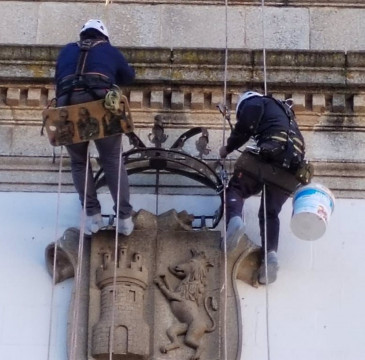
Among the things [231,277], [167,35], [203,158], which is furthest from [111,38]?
[231,277]

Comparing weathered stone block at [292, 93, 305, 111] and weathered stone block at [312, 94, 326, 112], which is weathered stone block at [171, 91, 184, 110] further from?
weathered stone block at [312, 94, 326, 112]

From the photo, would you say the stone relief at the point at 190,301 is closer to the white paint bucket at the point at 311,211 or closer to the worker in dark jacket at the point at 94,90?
the worker in dark jacket at the point at 94,90

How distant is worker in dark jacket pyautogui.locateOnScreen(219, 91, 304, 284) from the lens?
13602 millimetres

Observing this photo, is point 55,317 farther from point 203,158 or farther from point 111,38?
point 111,38

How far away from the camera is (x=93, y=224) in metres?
13.6

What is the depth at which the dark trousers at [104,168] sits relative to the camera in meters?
13.4

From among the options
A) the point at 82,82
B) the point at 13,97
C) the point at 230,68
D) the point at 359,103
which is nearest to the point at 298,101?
the point at 359,103

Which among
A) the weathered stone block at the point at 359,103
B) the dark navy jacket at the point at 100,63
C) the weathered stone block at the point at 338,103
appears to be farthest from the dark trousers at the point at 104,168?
the weathered stone block at the point at 359,103

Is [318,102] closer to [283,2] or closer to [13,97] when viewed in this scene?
[283,2]

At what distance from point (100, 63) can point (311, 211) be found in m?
1.78

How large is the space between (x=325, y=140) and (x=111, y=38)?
1.93 meters

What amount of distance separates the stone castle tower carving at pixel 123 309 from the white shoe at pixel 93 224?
180mm

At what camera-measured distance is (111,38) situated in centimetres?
1512

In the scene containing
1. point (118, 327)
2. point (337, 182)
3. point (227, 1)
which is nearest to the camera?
point (118, 327)
